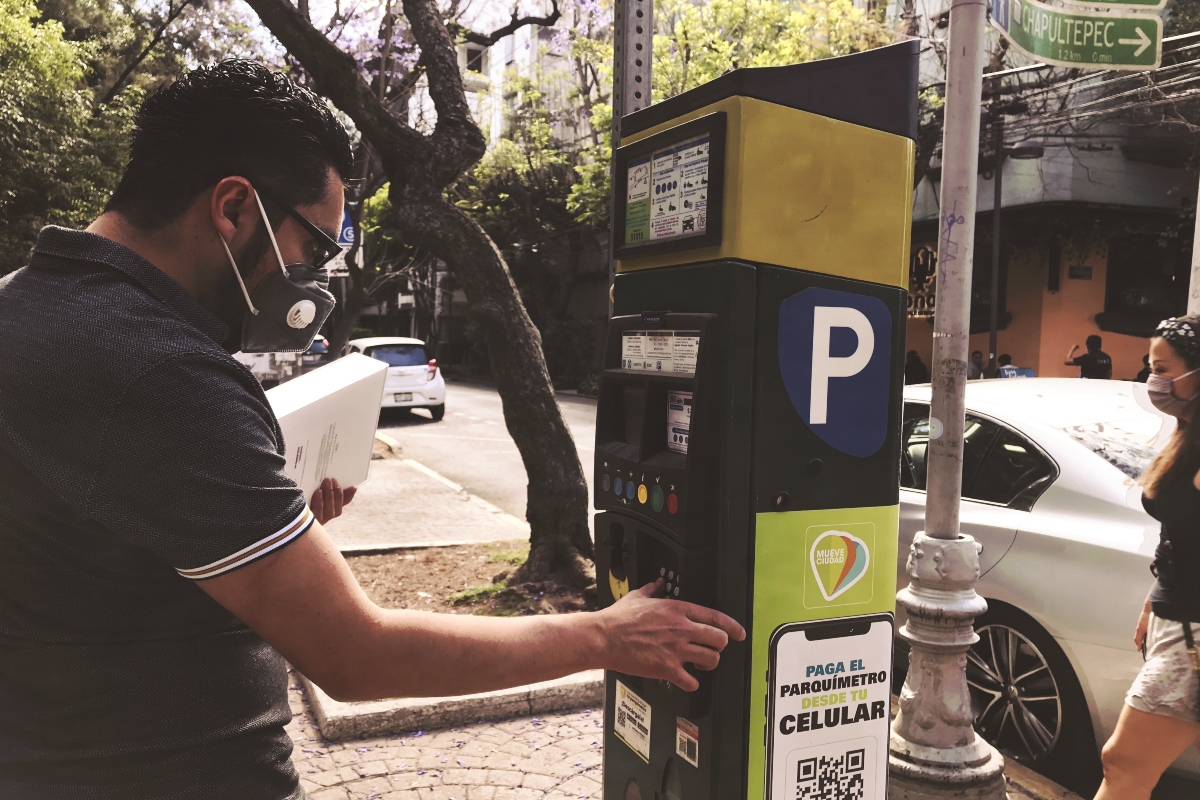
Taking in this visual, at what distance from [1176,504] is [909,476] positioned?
1.99 meters

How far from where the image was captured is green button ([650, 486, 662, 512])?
80.7 inches

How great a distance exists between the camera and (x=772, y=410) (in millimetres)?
1993

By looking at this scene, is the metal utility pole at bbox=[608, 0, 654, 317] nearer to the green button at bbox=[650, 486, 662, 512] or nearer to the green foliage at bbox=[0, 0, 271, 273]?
the green button at bbox=[650, 486, 662, 512]

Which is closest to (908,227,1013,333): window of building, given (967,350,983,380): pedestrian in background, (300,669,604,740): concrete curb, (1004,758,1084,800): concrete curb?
(967,350,983,380): pedestrian in background

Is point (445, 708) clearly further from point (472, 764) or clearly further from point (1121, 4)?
point (1121, 4)

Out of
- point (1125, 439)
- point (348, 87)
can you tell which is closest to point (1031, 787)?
point (1125, 439)

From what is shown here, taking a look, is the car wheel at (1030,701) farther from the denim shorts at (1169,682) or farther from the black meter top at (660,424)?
the black meter top at (660,424)

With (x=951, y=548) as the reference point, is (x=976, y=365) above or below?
above

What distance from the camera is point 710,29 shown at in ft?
67.1

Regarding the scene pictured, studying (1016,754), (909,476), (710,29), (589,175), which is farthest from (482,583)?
(589,175)

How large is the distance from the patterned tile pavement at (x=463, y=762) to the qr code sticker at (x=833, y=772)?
1.48 meters

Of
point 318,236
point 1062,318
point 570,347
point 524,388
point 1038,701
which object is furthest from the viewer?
point 570,347

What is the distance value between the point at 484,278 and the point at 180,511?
191 inches

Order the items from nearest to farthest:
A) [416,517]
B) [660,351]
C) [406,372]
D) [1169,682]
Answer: [660,351]
[1169,682]
[416,517]
[406,372]
